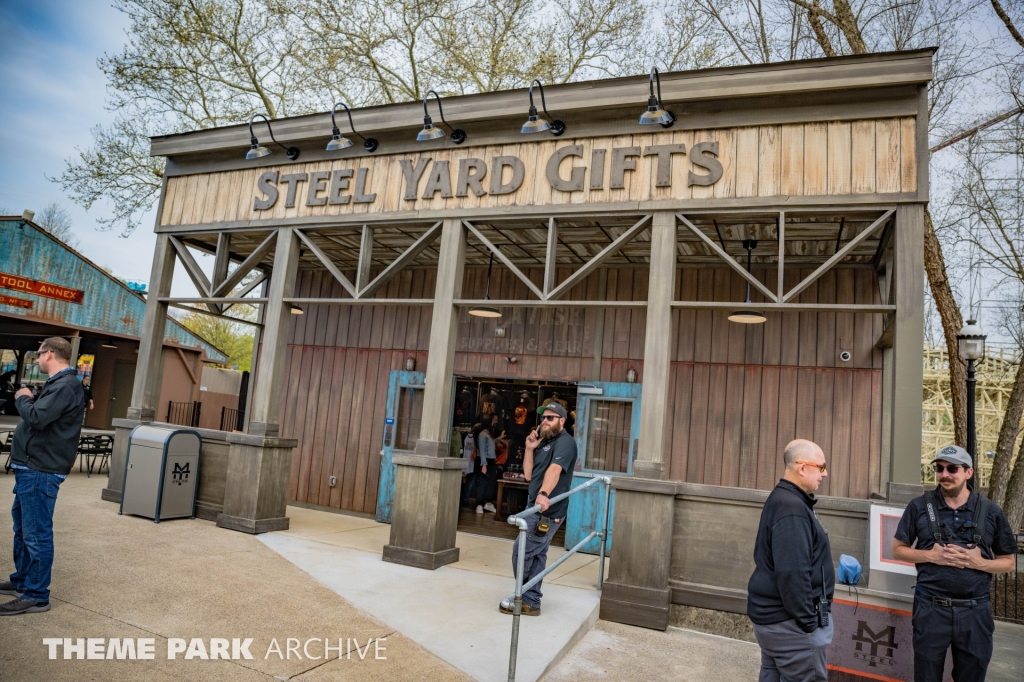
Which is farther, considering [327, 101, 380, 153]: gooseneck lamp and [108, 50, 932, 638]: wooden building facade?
Answer: [327, 101, 380, 153]: gooseneck lamp

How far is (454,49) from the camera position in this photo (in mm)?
14633

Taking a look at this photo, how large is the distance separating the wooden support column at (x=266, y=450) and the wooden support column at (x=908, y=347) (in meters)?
6.63

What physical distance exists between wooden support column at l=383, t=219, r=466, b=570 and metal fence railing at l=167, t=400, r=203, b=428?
12496 mm

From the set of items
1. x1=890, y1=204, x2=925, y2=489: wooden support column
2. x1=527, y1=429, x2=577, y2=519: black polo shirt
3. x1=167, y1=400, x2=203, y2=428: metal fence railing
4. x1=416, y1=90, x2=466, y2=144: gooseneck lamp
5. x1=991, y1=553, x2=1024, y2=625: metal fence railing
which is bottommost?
x1=991, y1=553, x2=1024, y2=625: metal fence railing

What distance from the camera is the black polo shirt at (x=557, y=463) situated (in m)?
5.24

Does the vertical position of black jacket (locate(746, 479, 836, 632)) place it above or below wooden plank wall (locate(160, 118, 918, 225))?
below

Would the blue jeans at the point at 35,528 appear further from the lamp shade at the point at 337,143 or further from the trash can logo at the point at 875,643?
the trash can logo at the point at 875,643

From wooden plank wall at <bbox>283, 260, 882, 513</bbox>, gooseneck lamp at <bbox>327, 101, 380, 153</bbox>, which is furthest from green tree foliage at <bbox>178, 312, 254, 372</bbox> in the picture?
gooseneck lamp at <bbox>327, 101, 380, 153</bbox>

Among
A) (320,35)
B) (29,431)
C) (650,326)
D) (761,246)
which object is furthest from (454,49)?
(29,431)

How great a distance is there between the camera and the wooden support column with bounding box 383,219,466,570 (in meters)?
6.79

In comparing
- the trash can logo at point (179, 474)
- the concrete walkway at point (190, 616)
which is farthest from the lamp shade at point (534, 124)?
the trash can logo at point (179, 474)

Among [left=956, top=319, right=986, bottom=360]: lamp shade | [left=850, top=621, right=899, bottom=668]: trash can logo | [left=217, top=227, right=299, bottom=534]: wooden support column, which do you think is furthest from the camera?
[left=217, top=227, right=299, bottom=534]: wooden support column

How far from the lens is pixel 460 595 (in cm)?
580

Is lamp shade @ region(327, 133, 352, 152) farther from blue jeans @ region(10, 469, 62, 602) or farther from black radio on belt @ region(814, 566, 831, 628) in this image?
black radio on belt @ region(814, 566, 831, 628)
